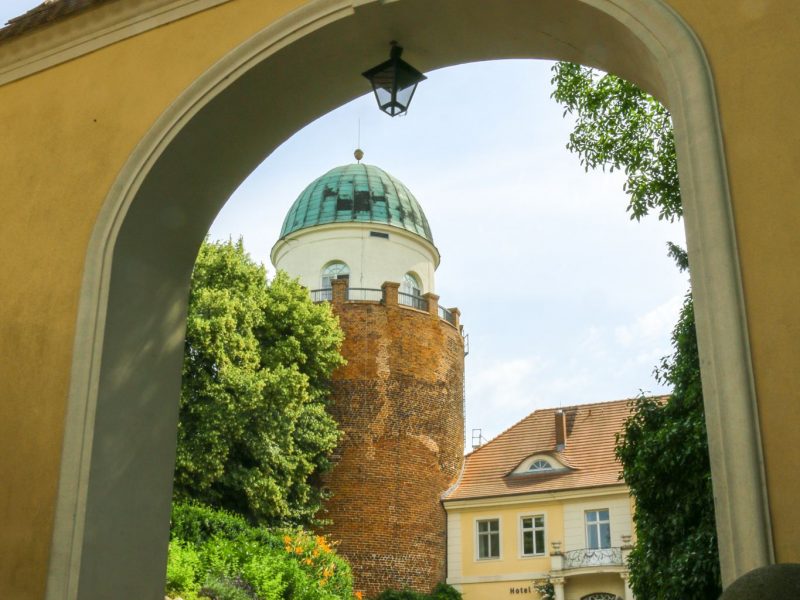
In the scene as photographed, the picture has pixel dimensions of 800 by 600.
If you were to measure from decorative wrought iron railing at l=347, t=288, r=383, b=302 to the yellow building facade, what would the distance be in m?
6.65

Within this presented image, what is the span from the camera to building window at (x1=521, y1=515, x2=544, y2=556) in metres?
30.6

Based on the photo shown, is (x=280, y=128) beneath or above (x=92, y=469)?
above

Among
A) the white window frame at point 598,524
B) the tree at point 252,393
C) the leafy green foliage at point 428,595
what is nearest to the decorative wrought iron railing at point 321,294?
the tree at point 252,393

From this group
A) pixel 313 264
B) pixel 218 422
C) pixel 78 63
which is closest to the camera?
pixel 78 63

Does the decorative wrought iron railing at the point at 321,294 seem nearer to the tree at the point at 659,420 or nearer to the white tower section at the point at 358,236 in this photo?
the white tower section at the point at 358,236

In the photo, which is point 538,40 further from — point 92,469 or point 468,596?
point 468,596

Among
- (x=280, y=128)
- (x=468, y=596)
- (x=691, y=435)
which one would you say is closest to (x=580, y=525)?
(x=468, y=596)

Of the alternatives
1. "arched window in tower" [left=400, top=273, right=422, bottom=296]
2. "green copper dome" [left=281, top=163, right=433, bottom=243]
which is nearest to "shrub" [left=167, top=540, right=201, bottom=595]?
"arched window in tower" [left=400, top=273, right=422, bottom=296]

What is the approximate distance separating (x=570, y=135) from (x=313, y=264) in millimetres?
24494

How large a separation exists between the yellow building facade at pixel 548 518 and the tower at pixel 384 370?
0.91 meters

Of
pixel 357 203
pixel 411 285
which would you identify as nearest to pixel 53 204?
pixel 411 285

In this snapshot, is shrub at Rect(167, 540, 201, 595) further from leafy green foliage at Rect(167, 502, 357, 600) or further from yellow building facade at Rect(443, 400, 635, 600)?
yellow building facade at Rect(443, 400, 635, 600)

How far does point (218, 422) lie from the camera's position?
78.5 feet

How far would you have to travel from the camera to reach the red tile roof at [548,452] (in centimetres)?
3111
